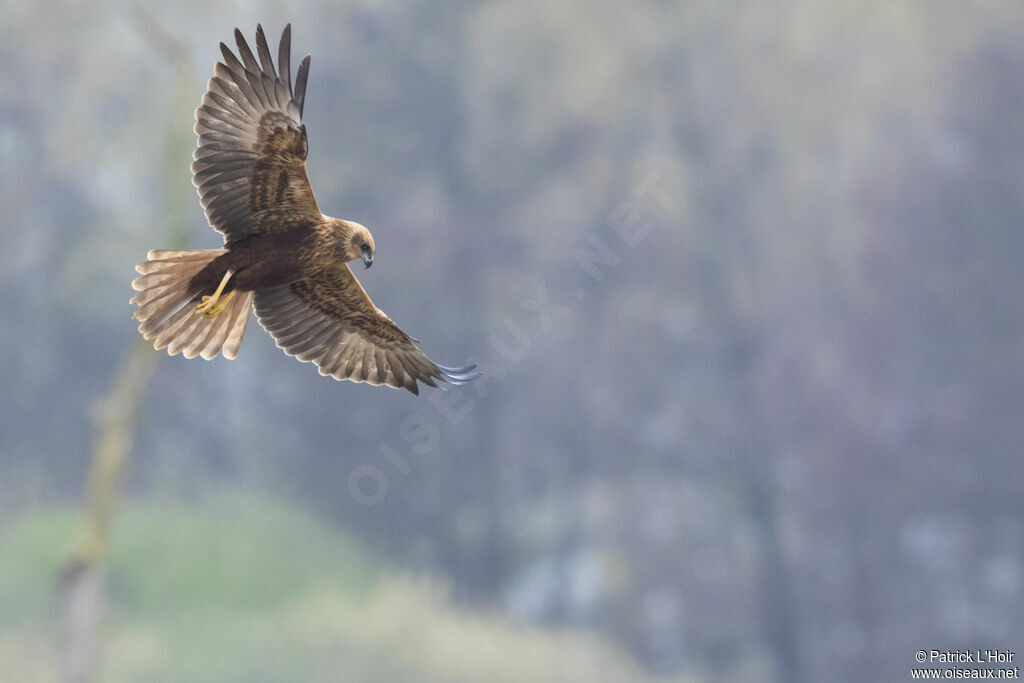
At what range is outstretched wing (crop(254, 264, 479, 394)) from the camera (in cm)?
602

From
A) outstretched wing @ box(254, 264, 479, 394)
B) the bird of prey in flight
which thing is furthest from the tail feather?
outstretched wing @ box(254, 264, 479, 394)

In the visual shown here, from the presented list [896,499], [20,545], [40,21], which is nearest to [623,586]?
[896,499]

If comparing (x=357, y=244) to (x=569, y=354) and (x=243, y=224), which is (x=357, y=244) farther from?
(x=569, y=354)

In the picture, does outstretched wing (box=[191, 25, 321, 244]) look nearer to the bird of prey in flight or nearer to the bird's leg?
the bird of prey in flight

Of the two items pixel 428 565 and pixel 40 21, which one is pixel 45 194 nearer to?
pixel 40 21

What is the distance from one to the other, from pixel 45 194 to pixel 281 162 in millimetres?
14054

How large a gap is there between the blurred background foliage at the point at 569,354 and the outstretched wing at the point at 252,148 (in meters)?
11.6

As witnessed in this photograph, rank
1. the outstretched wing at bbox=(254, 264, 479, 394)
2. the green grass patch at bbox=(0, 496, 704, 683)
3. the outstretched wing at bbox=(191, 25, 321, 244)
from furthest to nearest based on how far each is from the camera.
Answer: the green grass patch at bbox=(0, 496, 704, 683) < the outstretched wing at bbox=(254, 264, 479, 394) < the outstretched wing at bbox=(191, 25, 321, 244)

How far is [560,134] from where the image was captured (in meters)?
19.6

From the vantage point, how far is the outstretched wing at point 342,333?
602cm

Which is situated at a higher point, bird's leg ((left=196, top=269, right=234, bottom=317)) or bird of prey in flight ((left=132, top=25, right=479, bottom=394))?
bird of prey in flight ((left=132, top=25, right=479, bottom=394))

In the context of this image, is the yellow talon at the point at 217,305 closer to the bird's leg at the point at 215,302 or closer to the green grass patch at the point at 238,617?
the bird's leg at the point at 215,302

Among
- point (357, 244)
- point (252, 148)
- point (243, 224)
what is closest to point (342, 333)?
point (357, 244)

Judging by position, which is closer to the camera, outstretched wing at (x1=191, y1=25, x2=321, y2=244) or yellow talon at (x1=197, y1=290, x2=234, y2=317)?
outstretched wing at (x1=191, y1=25, x2=321, y2=244)
